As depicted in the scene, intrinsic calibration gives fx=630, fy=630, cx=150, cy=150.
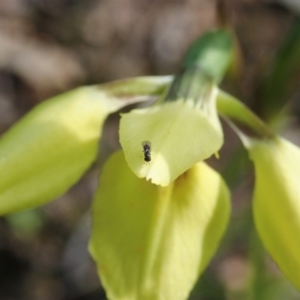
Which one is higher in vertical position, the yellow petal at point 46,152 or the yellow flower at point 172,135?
the yellow flower at point 172,135

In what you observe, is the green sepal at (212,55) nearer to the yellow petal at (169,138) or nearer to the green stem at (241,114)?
the green stem at (241,114)

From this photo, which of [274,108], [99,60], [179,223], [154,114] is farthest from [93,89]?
[99,60]

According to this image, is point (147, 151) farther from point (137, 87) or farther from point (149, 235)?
point (137, 87)

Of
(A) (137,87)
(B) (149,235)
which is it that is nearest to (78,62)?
(A) (137,87)

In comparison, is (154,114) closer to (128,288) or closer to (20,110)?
(128,288)

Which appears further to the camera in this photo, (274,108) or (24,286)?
(24,286)

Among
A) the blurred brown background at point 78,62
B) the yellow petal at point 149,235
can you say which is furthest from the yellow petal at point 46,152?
the blurred brown background at point 78,62

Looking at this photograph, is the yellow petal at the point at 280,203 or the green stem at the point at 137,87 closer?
the yellow petal at the point at 280,203
